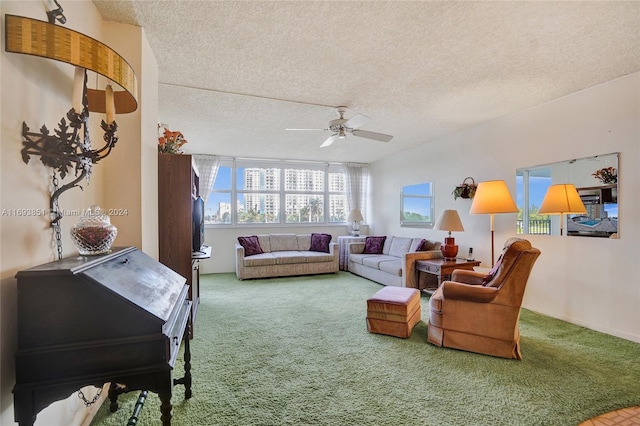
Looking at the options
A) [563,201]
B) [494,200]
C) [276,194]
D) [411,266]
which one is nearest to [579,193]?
[563,201]

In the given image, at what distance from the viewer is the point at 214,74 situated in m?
2.77

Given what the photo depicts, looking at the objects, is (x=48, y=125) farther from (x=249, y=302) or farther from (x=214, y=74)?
(x=249, y=302)

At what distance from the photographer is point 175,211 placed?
2.74 meters

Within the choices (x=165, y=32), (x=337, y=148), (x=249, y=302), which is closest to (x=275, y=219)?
(x=337, y=148)

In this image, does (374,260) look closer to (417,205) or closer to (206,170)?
(417,205)

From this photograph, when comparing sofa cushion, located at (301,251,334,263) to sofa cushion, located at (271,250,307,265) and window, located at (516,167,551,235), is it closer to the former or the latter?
sofa cushion, located at (271,250,307,265)

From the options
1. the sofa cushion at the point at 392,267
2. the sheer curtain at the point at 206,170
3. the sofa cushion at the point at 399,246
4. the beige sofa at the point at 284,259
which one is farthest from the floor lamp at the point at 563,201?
the sheer curtain at the point at 206,170

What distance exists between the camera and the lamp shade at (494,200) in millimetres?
3402

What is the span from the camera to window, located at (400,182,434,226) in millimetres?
5414

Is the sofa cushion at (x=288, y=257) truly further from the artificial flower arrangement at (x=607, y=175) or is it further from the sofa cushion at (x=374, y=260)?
the artificial flower arrangement at (x=607, y=175)

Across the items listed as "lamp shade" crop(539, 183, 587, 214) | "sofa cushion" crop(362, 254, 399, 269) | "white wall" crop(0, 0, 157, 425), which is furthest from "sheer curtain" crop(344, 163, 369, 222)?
"white wall" crop(0, 0, 157, 425)

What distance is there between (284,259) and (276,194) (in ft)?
6.01

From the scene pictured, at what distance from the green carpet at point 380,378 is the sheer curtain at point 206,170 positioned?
Result: 338 cm

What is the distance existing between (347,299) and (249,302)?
136 centimetres
